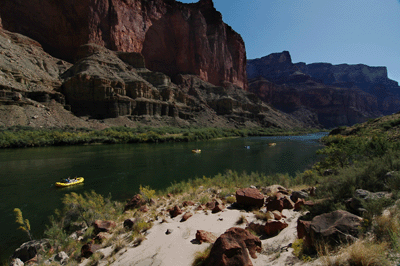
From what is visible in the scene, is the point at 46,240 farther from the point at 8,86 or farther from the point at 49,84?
the point at 49,84

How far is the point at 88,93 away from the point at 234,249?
66658 mm

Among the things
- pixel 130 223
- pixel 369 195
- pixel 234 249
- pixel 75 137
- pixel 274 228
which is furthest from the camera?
pixel 75 137

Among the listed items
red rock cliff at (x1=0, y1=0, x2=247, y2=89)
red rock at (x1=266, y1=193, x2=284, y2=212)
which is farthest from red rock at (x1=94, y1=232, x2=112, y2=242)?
red rock cliff at (x1=0, y1=0, x2=247, y2=89)

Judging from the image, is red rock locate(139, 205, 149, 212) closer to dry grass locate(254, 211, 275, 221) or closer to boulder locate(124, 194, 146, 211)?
boulder locate(124, 194, 146, 211)

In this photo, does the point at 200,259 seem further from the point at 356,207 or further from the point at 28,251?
the point at 28,251

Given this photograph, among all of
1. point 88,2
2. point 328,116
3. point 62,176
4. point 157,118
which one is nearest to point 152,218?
point 62,176

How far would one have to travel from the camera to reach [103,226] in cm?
700

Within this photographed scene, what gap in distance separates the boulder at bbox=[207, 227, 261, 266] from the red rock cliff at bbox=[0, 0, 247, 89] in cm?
8687

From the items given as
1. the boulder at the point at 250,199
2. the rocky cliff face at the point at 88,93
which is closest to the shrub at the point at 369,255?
the boulder at the point at 250,199

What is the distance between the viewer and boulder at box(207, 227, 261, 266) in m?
3.49

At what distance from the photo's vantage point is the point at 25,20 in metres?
69.1

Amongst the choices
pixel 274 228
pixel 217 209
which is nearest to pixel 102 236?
pixel 217 209

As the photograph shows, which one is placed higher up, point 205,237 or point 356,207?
→ point 356,207

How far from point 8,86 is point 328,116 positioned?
188917 millimetres
